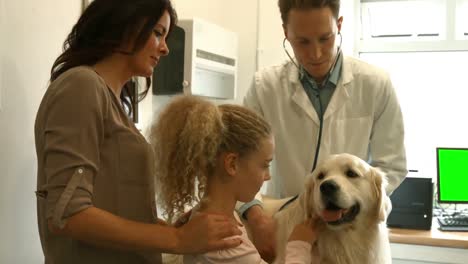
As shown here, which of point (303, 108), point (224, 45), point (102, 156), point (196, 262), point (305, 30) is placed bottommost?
point (196, 262)

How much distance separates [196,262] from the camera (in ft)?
3.76

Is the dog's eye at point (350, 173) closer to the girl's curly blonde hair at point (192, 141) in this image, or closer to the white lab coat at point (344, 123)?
the white lab coat at point (344, 123)

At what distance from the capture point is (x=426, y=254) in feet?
9.77

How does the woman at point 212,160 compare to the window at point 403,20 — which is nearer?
the woman at point 212,160

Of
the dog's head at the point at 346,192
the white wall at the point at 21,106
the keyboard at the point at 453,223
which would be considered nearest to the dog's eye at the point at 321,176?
the dog's head at the point at 346,192

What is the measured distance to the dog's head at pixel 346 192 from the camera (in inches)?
61.5

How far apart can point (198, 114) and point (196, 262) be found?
12.1 inches

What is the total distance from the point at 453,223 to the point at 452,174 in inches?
14.4

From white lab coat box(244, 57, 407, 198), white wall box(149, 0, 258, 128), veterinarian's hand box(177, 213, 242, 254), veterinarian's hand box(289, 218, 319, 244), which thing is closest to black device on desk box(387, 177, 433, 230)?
white wall box(149, 0, 258, 128)

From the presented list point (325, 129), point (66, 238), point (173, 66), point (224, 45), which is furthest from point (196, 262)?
point (224, 45)

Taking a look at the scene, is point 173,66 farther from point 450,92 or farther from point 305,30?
point 450,92

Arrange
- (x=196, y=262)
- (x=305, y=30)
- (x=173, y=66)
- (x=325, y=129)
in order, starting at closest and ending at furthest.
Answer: (x=196, y=262) → (x=305, y=30) → (x=325, y=129) → (x=173, y=66)

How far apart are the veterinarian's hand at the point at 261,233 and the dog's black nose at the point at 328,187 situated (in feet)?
0.59

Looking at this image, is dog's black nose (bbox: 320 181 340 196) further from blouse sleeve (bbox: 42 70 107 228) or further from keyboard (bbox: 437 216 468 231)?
keyboard (bbox: 437 216 468 231)
